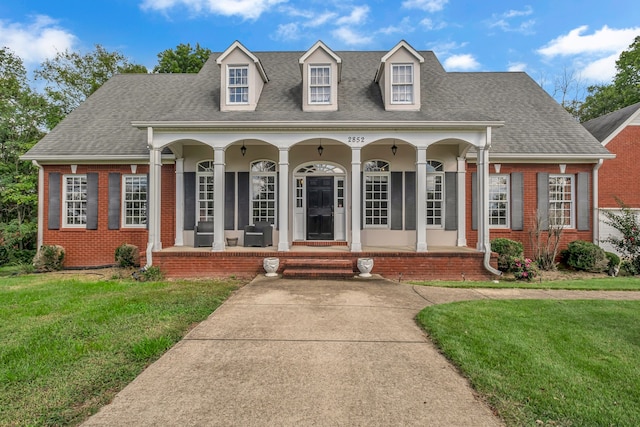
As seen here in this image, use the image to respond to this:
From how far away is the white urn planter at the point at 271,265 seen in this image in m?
8.37

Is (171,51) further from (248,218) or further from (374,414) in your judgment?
(374,414)

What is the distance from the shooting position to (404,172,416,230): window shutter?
10.6 meters

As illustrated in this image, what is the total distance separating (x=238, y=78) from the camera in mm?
10047

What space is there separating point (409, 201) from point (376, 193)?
110 cm

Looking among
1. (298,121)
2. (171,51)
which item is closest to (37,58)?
(171,51)

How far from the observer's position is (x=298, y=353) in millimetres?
3734

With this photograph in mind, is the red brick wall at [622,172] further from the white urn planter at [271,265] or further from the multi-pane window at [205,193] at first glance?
the multi-pane window at [205,193]

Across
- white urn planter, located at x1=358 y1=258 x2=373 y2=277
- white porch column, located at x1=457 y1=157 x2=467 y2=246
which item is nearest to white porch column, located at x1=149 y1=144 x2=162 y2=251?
white urn planter, located at x1=358 y1=258 x2=373 y2=277

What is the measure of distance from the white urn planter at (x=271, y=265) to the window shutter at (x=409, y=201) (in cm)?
457

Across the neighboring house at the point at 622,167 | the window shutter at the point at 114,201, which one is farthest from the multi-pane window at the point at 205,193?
the neighboring house at the point at 622,167

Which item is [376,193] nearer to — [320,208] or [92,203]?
[320,208]

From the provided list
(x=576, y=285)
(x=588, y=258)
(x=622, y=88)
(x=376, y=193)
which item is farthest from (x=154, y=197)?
(x=622, y=88)

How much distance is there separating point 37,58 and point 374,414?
2474 cm

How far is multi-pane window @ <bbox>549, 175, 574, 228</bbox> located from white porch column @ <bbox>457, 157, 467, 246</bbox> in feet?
9.67
